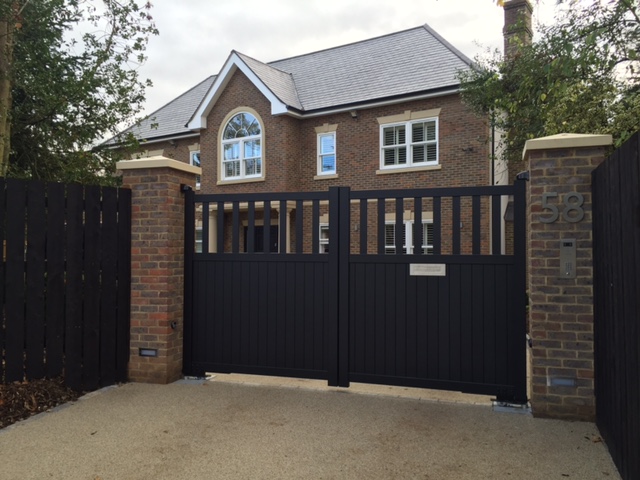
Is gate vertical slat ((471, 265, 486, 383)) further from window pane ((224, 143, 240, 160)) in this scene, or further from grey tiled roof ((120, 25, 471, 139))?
window pane ((224, 143, 240, 160))

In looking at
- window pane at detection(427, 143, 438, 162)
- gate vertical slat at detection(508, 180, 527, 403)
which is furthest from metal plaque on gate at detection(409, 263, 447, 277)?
window pane at detection(427, 143, 438, 162)

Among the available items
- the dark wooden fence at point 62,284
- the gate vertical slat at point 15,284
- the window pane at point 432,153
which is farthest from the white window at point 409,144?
the gate vertical slat at point 15,284

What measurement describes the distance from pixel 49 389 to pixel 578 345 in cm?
491

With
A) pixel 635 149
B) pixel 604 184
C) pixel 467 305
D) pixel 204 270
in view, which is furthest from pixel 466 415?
pixel 204 270

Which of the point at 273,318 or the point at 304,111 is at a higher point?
the point at 304,111

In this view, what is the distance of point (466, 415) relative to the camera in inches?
170

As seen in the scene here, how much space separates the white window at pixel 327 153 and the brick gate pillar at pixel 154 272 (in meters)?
11.5

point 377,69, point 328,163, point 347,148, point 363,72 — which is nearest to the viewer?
point 347,148

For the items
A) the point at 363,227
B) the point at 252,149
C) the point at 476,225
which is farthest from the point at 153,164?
the point at 252,149

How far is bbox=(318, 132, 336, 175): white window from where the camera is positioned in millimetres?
16641

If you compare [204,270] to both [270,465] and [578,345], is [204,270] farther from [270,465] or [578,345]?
[578,345]

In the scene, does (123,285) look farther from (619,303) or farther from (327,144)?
(327,144)

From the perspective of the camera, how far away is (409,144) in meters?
15.2

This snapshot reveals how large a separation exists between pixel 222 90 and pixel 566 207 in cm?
1596
